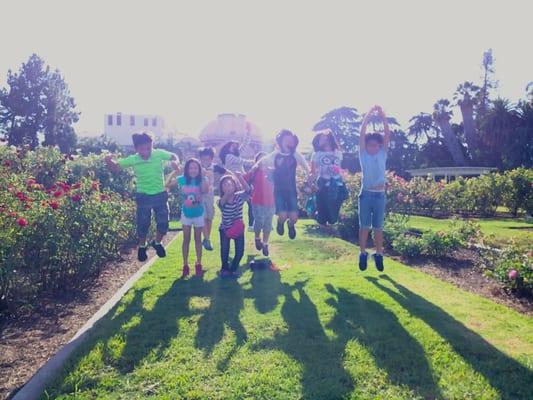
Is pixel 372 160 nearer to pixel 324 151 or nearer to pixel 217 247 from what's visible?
pixel 324 151

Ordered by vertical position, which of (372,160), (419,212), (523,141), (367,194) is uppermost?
(523,141)

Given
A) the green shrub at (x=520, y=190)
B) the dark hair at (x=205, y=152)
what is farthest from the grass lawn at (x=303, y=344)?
the green shrub at (x=520, y=190)

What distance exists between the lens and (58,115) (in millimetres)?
47500

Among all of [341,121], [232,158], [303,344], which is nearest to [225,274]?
[303,344]

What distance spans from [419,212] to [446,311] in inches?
692

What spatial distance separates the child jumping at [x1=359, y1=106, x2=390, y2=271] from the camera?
5.89 meters

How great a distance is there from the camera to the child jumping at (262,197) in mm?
6898

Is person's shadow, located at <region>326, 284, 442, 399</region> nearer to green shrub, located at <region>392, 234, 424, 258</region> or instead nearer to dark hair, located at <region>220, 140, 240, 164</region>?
green shrub, located at <region>392, 234, 424, 258</region>

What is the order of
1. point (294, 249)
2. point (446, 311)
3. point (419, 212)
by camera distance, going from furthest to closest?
point (419, 212) < point (294, 249) < point (446, 311)

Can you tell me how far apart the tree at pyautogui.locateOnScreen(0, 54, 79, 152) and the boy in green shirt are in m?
43.5

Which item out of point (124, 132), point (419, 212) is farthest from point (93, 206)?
point (124, 132)

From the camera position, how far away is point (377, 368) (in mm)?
3480

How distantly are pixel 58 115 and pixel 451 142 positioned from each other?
41.5 m

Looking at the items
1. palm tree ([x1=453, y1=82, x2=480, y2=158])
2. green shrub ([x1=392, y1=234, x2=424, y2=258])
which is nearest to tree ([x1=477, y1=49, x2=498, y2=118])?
palm tree ([x1=453, y1=82, x2=480, y2=158])
